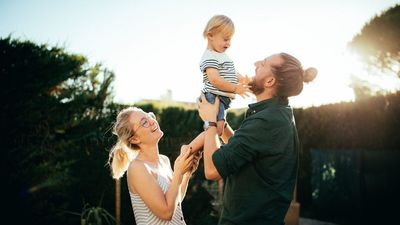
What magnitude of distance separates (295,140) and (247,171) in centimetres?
34

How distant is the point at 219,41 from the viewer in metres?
2.51

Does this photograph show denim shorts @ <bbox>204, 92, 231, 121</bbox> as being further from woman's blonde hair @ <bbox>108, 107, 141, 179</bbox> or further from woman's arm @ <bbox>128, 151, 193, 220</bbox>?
woman's blonde hair @ <bbox>108, 107, 141, 179</bbox>

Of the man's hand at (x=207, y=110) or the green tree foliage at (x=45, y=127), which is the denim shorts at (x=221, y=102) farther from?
the green tree foliage at (x=45, y=127)

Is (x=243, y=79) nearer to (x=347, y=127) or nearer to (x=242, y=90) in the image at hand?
(x=242, y=90)

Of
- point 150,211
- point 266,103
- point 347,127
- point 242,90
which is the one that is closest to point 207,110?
point 242,90

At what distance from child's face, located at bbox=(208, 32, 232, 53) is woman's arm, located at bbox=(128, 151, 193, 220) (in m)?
0.81

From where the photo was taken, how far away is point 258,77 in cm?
209

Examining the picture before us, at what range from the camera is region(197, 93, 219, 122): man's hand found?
7.17ft

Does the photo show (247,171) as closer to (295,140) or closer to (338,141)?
(295,140)

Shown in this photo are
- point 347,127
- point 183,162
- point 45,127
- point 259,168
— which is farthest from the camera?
point 347,127

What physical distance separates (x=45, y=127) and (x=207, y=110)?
4655 millimetres

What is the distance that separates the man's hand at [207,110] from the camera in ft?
7.17

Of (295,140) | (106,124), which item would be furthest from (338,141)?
(295,140)

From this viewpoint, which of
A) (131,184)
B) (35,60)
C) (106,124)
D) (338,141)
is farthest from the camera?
(338,141)
